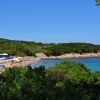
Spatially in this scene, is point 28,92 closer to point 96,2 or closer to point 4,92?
point 4,92

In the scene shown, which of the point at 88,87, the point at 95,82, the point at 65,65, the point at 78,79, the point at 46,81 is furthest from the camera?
the point at 65,65

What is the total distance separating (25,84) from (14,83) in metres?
0.35

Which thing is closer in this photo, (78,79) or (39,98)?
(39,98)

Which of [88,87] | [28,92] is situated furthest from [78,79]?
[28,92]

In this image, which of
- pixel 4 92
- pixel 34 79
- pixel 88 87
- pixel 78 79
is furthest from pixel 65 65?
pixel 4 92

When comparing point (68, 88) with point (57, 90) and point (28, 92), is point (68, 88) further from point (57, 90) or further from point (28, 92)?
point (28, 92)

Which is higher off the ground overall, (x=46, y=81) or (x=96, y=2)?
(x=96, y=2)

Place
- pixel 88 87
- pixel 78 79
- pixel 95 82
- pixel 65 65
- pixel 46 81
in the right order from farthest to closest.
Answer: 1. pixel 65 65
2. pixel 78 79
3. pixel 95 82
4. pixel 88 87
5. pixel 46 81

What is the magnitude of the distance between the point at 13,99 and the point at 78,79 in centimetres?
749

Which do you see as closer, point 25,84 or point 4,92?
point 4,92

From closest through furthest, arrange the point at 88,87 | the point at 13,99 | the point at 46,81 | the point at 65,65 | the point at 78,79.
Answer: the point at 13,99 → the point at 46,81 → the point at 88,87 → the point at 78,79 → the point at 65,65

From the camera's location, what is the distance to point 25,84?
1341 centimetres

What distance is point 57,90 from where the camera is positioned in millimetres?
13117

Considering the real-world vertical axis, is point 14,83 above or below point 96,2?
below
